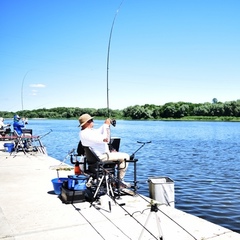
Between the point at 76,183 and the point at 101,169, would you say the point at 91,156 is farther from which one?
the point at 76,183

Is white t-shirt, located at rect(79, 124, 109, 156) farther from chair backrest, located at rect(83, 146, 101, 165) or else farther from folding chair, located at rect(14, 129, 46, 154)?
folding chair, located at rect(14, 129, 46, 154)

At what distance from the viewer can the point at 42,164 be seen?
9.79m

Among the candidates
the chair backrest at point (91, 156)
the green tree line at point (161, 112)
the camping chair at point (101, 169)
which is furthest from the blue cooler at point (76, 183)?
the green tree line at point (161, 112)

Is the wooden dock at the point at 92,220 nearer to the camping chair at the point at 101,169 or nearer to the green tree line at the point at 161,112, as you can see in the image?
the camping chair at the point at 101,169

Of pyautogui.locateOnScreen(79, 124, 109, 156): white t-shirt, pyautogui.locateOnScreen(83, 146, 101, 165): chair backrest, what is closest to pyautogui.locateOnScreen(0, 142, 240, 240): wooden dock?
pyautogui.locateOnScreen(83, 146, 101, 165): chair backrest

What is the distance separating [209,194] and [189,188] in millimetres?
785

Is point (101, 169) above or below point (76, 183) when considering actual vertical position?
above

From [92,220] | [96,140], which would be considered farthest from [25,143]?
[92,220]

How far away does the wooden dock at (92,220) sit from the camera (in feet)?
13.0

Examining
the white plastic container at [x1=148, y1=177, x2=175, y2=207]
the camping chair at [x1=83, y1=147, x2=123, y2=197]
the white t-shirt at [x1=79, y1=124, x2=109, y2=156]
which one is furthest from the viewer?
the white plastic container at [x1=148, y1=177, x2=175, y2=207]

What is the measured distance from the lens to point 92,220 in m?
4.51

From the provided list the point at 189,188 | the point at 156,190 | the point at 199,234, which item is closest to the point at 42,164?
the point at 189,188

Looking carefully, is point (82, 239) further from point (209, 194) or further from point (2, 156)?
point (2, 156)

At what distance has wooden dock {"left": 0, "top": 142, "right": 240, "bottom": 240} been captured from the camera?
3971 mm
